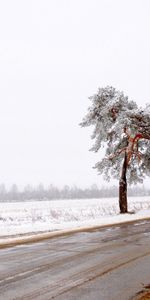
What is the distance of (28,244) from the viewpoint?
1445 centimetres

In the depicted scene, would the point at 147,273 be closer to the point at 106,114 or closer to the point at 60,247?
the point at 60,247

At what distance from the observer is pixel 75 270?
9328 mm

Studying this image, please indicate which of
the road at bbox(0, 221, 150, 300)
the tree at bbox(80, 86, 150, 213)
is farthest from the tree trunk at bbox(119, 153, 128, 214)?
the road at bbox(0, 221, 150, 300)

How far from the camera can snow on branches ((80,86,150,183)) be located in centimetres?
3016

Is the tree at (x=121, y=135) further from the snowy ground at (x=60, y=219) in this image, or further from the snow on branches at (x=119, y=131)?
the snowy ground at (x=60, y=219)

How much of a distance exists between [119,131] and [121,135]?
6.49 feet


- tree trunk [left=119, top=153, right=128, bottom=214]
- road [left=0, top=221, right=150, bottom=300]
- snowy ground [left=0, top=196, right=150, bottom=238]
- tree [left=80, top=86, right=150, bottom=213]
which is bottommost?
road [left=0, top=221, right=150, bottom=300]

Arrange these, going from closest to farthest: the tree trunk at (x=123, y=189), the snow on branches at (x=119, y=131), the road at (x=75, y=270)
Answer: the road at (x=75, y=270) → the snow on branches at (x=119, y=131) → the tree trunk at (x=123, y=189)

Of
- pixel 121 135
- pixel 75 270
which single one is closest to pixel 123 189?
pixel 121 135

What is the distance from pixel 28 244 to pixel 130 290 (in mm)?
7391

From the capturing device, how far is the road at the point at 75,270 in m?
7.36

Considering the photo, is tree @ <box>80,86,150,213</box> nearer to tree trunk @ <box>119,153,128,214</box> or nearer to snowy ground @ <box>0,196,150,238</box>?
tree trunk @ <box>119,153,128,214</box>

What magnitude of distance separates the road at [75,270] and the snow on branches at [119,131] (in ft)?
53.6

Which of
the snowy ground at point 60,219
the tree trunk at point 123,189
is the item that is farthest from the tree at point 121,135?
the snowy ground at point 60,219
